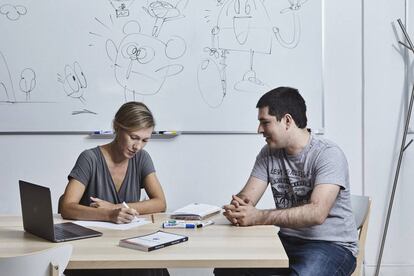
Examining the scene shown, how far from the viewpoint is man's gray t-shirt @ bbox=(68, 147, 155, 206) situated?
7.95ft

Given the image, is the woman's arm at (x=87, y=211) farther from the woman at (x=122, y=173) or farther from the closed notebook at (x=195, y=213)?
the closed notebook at (x=195, y=213)

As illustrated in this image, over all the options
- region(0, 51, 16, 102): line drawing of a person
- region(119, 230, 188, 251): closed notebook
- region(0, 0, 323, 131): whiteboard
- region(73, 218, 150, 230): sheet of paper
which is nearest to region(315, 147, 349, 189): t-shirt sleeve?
region(119, 230, 188, 251): closed notebook

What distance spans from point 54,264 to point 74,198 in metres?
0.85

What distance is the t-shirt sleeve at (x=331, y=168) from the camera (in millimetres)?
2084

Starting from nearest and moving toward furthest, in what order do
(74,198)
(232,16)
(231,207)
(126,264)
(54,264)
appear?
(54,264)
(126,264)
(231,207)
(74,198)
(232,16)

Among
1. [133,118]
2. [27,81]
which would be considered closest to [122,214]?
[133,118]

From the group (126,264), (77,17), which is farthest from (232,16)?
(126,264)

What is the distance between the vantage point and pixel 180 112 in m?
3.24

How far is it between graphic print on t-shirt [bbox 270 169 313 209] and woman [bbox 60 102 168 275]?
1.76ft

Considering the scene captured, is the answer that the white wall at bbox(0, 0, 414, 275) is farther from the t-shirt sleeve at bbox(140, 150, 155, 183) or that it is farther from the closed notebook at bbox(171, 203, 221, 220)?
the closed notebook at bbox(171, 203, 221, 220)

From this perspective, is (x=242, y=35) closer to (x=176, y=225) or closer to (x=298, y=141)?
(x=298, y=141)

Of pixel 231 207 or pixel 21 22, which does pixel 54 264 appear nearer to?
pixel 231 207

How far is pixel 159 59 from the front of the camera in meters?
3.22

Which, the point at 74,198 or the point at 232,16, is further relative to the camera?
the point at 232,16
